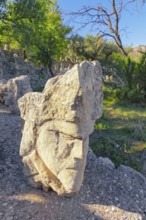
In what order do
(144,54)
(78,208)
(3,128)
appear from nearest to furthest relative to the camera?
(78,208) < (3,128) < (144,54)

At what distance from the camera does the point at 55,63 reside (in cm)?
1816

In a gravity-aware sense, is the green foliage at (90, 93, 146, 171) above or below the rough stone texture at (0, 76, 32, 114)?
below

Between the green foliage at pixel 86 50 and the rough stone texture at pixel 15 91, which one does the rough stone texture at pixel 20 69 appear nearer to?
the green foliage at pixel 86 50

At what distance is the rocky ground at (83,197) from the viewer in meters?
3.14

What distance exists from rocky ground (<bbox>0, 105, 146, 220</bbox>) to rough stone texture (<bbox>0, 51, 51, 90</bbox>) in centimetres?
974

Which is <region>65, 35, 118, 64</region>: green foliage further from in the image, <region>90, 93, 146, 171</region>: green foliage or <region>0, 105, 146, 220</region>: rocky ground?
<region>0, 105, 146, 220</region>: rocky ground

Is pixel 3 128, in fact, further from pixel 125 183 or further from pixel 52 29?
pixel 52 29

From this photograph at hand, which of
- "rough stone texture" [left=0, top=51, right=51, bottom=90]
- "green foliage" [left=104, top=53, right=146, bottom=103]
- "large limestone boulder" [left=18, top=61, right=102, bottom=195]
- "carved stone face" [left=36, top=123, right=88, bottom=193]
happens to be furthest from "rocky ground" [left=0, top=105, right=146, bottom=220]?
"rough stone texture" [left=0, top=51, right=51, bottom=90]

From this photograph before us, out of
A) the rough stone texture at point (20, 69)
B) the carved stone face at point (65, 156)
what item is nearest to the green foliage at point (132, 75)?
the rough stone texture at point (20, 69)

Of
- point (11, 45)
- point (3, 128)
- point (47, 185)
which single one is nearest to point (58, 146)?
point (47, 185)

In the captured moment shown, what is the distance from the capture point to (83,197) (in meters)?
3.44

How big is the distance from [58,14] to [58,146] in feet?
47.6

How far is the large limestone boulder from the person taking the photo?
278 centimetres

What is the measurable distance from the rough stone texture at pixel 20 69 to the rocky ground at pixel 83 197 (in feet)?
32.0
